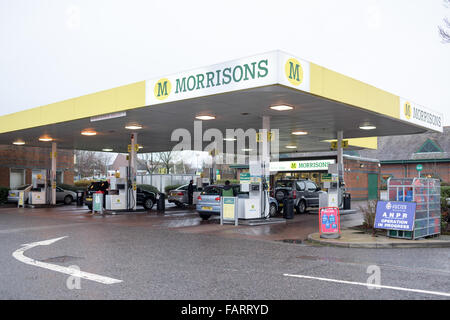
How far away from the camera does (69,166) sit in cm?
3838

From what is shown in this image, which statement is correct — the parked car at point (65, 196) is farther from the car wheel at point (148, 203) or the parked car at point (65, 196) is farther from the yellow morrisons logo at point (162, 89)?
the yellow morrisons logo at point (162, 89)

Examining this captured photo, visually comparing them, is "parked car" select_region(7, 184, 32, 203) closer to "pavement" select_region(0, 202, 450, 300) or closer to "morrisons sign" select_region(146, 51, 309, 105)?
"pavement" select_region(0, 202, 450, 300)

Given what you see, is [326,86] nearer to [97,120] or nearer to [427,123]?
[427,123]

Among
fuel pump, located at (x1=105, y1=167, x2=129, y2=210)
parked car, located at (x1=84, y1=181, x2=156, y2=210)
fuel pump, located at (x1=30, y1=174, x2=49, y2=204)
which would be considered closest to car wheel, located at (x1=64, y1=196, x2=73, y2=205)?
fuel pump, located at (x1=30, y1=174, x2=49, y2=204)

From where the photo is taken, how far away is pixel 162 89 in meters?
14.9

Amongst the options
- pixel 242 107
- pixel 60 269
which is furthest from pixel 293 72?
pixel 60 269

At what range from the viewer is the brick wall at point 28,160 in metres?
33.2

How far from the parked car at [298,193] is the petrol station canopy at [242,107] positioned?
2.76m

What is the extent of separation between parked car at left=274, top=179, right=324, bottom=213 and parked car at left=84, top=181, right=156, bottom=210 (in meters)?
7.49

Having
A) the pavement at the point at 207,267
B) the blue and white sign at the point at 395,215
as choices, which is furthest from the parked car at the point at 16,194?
the blue and white sign at the point at 395,215

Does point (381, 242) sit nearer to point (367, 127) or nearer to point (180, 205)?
point (367, 127)

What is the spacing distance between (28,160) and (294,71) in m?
28.9

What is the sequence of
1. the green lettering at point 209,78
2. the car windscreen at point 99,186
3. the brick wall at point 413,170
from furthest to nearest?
1. the brick wall at point 413,170
2. the car windscreen at point 99,186
3. the green lettering at point 209,78
